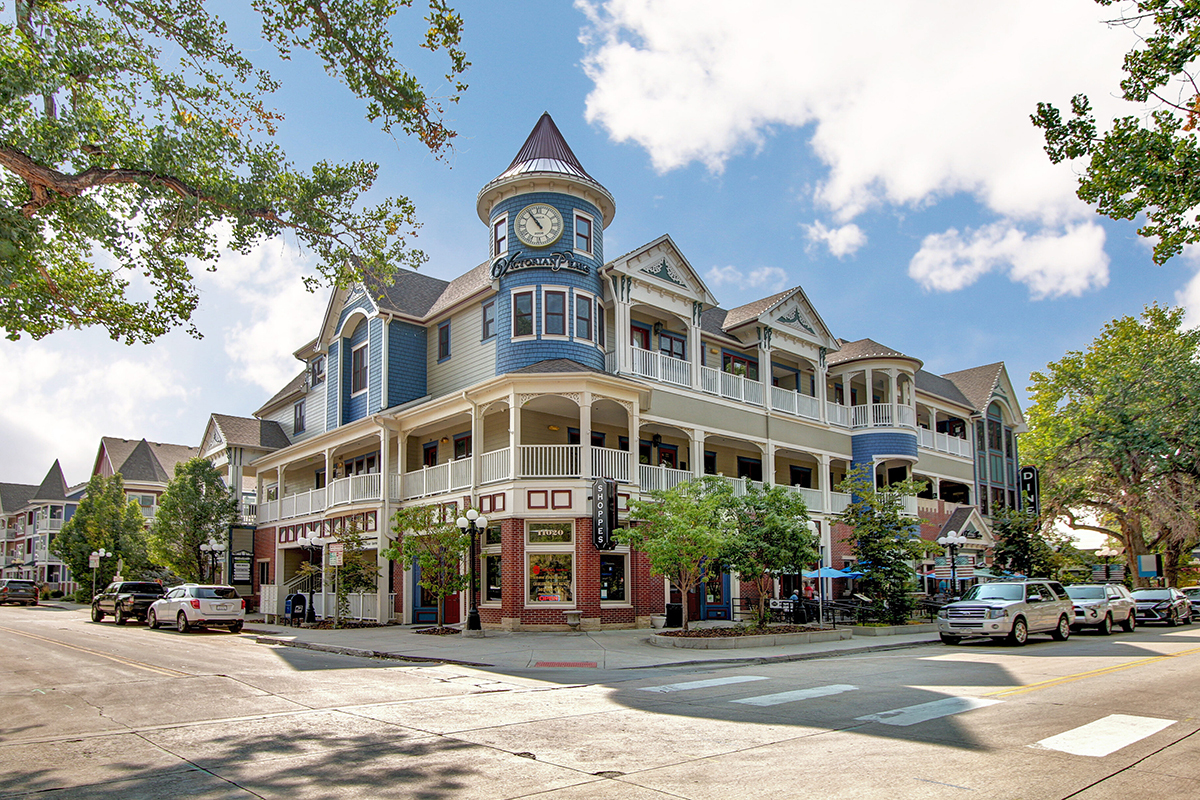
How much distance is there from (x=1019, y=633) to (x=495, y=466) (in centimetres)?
1457

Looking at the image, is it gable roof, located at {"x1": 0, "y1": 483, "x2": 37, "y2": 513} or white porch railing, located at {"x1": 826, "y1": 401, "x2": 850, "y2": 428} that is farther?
gable roof, located at {"x1": 0, "y1": 483, "x2": 37, "y2": 513}

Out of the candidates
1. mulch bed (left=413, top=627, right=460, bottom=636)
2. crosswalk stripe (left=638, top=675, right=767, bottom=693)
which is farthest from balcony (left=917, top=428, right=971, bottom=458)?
crosswalk stripe (left=638, top=675, right=767, bottom=693)

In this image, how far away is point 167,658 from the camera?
1828 centimetres

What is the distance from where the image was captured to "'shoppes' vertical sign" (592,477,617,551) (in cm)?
2417

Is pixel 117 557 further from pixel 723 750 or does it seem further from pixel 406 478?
pixel 723 750

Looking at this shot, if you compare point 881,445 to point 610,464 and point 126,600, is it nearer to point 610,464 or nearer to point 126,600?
point 610,464

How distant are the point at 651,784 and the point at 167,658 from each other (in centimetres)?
1496

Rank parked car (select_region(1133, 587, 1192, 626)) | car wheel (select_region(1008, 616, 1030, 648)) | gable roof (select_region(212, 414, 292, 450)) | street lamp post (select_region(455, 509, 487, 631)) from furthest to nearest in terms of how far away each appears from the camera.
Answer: gable roof (select_region(212, 414, 292, 450)), parked car (select_region(1133, 587, 1192, 626)), street lamp post (select_region(455, 509, 487, 631)), car wheel (select_region(1008, 616, 1030, 648))

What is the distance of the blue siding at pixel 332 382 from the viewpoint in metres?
34.1

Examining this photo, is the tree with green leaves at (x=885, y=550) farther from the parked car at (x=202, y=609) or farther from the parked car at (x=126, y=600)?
the parked car at (x=126, y=600)

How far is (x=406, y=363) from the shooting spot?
31672 mm

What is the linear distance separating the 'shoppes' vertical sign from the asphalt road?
8.13 meters

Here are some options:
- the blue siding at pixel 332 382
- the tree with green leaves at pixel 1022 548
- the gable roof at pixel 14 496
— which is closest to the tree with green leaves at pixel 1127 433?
the tree with green leaves at pixel 1022 548

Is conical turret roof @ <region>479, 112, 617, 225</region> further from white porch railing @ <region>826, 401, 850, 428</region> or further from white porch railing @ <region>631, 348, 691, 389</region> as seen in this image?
white porch railing @ <region>826, 401, 850, 428</region>
